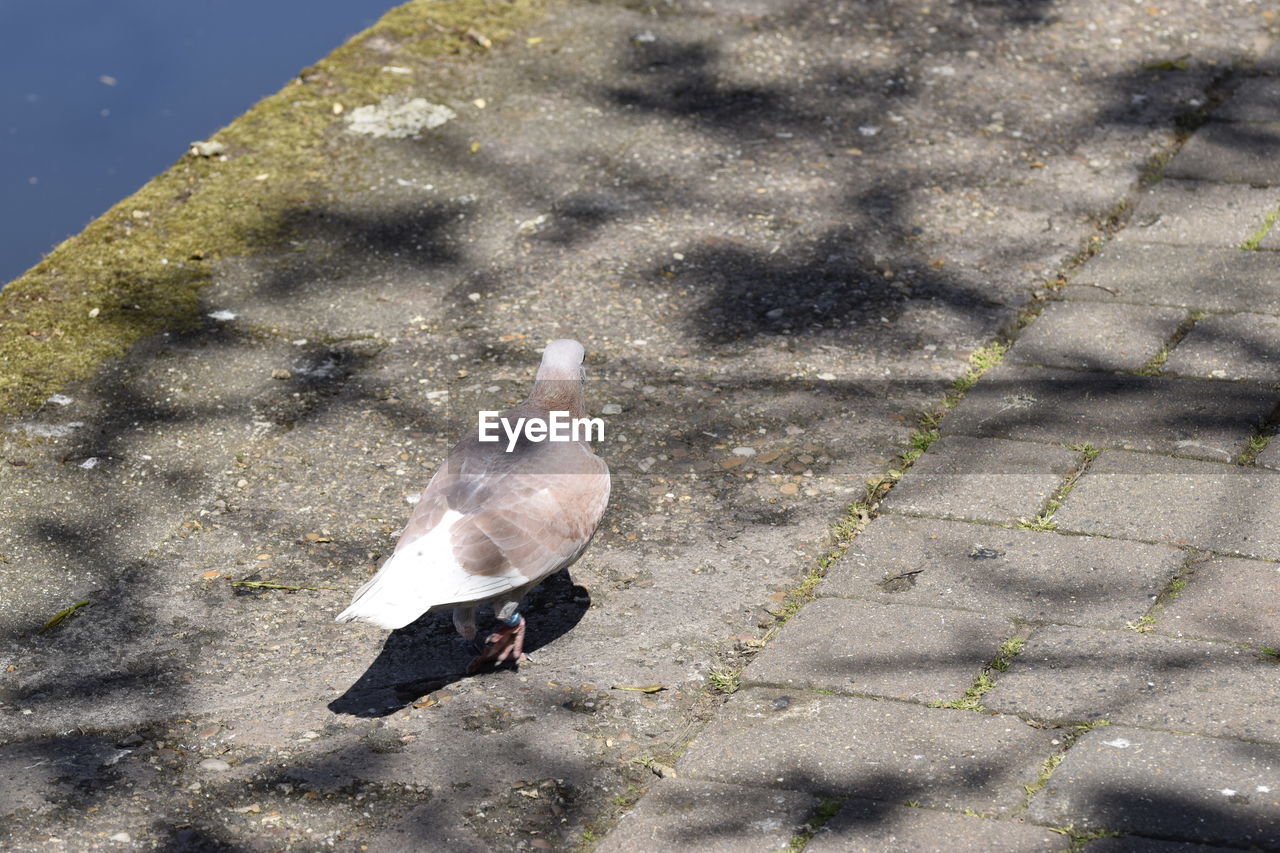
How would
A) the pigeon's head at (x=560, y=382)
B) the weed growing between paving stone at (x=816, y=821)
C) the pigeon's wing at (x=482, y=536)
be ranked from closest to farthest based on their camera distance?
1. the weed growing between paving stone at (x=816, y=821)
2. the pigeon's wing at (x=482, y=536)
3. the pigeon's head at (x=560, y=382)

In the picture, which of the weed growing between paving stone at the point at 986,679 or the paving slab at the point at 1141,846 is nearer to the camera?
the paving slab at the point at 1141,846

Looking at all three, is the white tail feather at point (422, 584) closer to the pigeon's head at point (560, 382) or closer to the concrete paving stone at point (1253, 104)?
the pigeon's head at point (560, 382)

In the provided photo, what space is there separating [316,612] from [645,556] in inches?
34.7

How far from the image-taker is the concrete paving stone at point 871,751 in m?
2.89

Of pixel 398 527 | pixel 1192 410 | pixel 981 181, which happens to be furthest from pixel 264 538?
pixel 981 181

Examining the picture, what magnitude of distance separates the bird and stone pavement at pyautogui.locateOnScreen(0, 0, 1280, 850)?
0.95 feet

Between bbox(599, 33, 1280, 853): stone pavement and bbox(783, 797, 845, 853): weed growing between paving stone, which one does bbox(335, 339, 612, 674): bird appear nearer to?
bbox(599, 33, 1280, 853): stone pavement

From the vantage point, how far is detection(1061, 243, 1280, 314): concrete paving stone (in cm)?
471

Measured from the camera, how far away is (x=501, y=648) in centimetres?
340

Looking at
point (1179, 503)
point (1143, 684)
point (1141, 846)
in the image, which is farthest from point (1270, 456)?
point (1141, 846)

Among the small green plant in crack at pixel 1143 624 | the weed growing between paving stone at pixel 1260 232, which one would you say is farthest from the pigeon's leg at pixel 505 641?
the weed growing between paving stone at pixel 1260 232

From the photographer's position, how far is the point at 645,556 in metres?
3.84

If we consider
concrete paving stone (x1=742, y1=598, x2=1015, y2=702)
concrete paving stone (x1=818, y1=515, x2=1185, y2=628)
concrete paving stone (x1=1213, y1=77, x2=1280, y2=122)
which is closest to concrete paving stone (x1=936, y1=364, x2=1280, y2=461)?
concrete paving stone (x1=818, y1=515, x2=1185, y2=628)

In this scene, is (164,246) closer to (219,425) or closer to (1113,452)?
(219,425)
